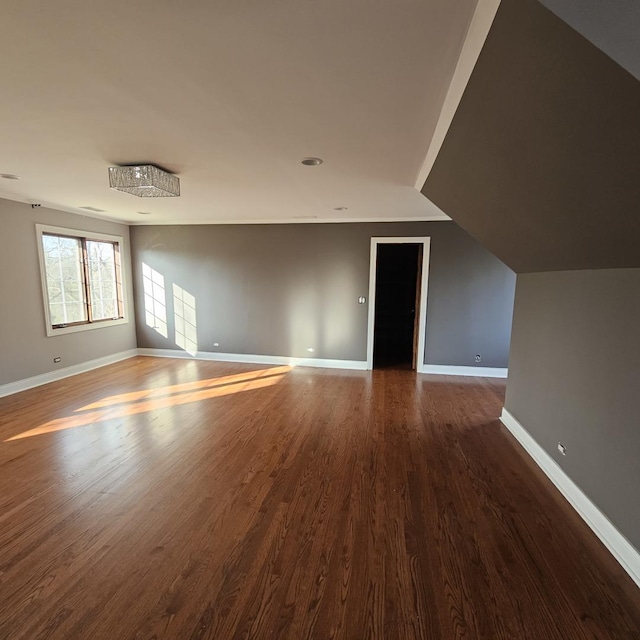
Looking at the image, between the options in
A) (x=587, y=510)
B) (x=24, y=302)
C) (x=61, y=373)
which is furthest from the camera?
(x=61, y=373)

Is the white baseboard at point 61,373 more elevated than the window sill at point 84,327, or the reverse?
the window sill at point 84,327

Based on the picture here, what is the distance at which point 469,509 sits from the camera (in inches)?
83.8

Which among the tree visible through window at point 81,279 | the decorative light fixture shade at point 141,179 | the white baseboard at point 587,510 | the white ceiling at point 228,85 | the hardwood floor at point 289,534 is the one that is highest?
the white ceiling at point 228,85

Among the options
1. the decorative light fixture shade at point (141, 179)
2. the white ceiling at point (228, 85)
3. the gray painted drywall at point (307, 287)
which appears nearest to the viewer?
the white ceiling at point (228, 85)

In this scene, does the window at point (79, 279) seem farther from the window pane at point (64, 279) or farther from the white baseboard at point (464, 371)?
the white baseboard at point (464, 371)

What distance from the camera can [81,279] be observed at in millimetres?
5098

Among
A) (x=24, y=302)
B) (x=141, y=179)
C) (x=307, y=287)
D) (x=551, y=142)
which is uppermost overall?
(x=141, y=179)

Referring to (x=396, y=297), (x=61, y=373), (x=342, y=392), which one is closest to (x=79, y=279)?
(x=61, y=373)

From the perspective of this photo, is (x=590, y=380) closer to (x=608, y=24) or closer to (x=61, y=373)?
(x=608, y=24)

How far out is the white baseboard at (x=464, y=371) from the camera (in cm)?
505

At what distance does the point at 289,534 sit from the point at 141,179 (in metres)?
2.82

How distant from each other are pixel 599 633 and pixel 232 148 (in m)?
3.27

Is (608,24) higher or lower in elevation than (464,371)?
higher

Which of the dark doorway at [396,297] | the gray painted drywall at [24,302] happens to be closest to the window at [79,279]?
the gray painted drywall at [24,302]
